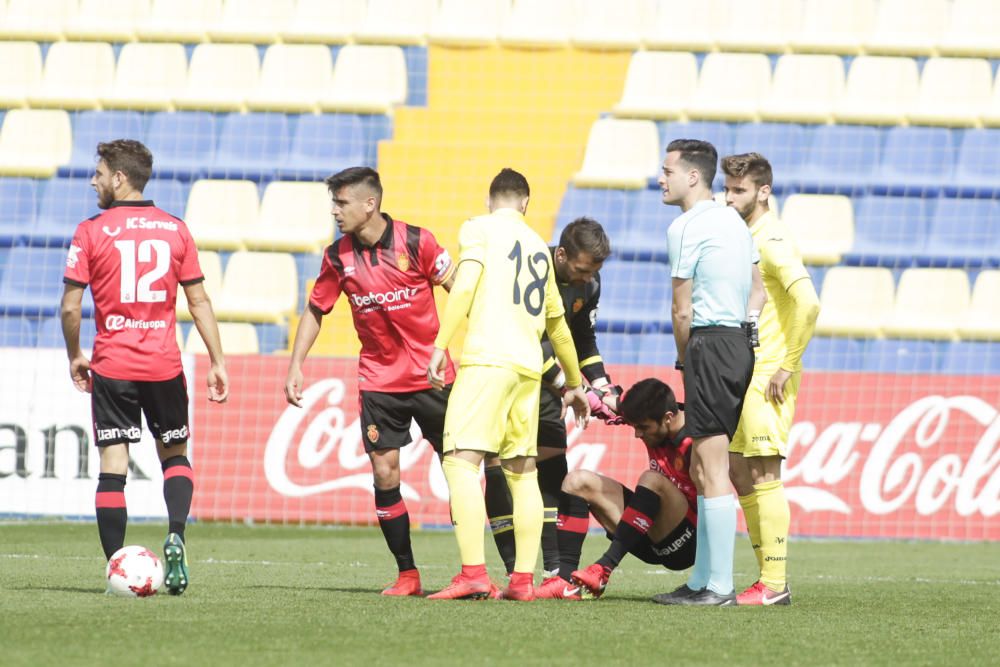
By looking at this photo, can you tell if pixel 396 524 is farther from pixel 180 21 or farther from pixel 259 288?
pixel 180 21

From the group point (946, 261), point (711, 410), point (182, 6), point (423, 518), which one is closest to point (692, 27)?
point (946, 261)

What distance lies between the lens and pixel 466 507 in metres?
6.16

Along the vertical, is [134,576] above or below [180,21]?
below

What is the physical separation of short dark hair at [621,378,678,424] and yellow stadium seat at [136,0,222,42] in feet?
36.1

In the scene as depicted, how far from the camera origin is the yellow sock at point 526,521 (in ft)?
20.6

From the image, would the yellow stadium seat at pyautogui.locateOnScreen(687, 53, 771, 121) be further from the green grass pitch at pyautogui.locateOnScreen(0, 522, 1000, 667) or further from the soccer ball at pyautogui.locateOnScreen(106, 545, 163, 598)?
the soccer ball at pyautogui.locateOnScreen(106, 545, 163, 598)

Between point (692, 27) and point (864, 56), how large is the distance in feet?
5.66

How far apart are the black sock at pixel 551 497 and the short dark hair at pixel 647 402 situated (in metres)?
0.73

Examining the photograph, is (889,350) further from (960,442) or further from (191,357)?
(191,357)

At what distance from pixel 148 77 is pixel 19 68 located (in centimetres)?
148

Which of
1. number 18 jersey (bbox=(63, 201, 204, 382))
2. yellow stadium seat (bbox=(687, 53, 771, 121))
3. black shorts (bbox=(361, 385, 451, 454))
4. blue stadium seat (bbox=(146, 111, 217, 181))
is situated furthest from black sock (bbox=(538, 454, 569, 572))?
blue stadium seat (bbox=(146, 111, 217, 181))

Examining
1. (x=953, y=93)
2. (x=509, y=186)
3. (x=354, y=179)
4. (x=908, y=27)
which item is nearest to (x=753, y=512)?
(x=509, y=186)

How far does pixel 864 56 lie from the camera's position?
15.6 m

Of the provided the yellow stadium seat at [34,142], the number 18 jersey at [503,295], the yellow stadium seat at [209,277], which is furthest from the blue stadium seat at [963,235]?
the number 18 jersey at [503,295]
